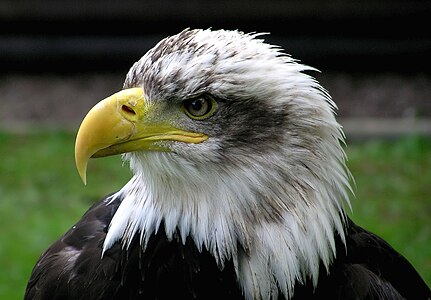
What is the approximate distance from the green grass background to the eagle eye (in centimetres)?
317

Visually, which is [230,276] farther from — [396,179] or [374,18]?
[374,18]

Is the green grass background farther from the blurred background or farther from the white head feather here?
the white head feather

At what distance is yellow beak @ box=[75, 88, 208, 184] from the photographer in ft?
10.7

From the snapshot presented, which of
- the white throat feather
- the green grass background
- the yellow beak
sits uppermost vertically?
the yellow beak

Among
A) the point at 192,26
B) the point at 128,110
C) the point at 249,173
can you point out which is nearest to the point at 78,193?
the point at 192,26

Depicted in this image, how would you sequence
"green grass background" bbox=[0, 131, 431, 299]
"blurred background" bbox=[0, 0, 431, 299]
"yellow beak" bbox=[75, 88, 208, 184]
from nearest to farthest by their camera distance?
"yellow beak" bbox=[75, 88, 208, 184], "green grass background" bbox=[0, 131, 431, 299], "blurred background" bbox=[0, 0, 431, 299]

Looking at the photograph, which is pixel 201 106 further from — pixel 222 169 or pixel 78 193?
pixel 78 193

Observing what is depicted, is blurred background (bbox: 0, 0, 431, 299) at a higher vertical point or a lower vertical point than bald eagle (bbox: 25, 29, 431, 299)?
lower

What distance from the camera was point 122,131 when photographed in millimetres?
3295

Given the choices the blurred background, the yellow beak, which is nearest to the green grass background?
the blurred background

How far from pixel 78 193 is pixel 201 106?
439 cm

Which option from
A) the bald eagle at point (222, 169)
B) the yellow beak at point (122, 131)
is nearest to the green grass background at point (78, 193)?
the bald eagle at point (222, 169)

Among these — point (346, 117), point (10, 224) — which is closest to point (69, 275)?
point (10, 224)

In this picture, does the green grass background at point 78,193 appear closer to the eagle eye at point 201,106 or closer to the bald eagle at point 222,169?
the bald eagle at point 222,169
